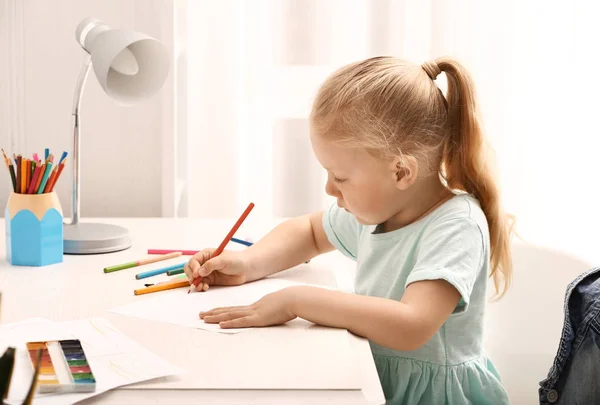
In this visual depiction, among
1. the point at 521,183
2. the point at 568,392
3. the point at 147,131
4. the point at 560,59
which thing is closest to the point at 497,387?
the point at 568,392

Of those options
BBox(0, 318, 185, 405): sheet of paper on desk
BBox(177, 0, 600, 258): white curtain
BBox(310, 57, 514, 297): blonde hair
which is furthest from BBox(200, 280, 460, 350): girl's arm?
BBox(177, 0, 600, 258): white curtain

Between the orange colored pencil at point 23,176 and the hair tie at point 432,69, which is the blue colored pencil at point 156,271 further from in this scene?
the hair tie at point 432,69

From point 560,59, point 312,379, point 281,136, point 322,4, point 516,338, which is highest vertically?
point 322,4

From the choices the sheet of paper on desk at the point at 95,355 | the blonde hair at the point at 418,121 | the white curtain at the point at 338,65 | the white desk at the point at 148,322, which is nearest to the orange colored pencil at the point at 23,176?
the white desk at the point at 148,322

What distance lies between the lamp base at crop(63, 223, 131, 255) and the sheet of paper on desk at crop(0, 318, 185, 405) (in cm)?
35

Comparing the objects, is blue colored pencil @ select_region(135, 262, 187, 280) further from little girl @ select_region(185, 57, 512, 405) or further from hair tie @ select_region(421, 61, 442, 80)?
hair tie @ select_region(421, 61, 442, 80)

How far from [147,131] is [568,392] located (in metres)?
1.07

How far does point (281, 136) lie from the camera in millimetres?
1611

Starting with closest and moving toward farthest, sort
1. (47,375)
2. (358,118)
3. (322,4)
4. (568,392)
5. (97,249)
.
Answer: (47,375) < (568,392) < (358,118) < (97,249) < (322,4)

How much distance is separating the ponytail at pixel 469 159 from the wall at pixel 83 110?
0.75 m

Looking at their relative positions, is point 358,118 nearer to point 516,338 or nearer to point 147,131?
point 516,338

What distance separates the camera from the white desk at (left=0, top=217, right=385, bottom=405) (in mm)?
641

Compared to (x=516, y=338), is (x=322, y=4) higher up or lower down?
higher up

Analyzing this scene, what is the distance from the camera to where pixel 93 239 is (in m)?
1.17
